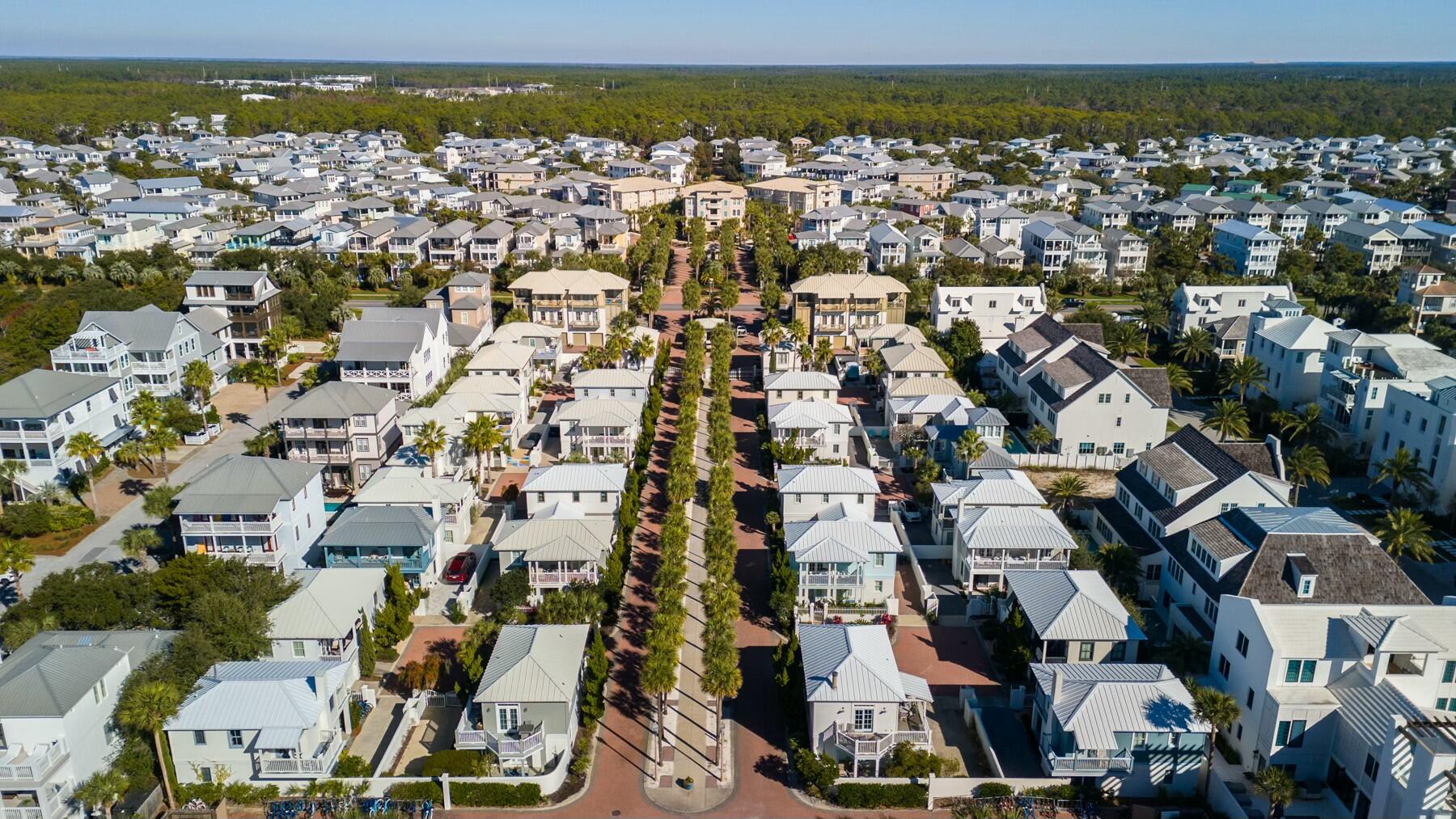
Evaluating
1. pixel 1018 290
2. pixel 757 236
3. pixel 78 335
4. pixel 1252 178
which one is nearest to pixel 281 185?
pixel 757 236

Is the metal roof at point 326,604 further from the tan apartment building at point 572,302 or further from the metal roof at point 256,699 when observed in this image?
the tan apartment building at point 572,302

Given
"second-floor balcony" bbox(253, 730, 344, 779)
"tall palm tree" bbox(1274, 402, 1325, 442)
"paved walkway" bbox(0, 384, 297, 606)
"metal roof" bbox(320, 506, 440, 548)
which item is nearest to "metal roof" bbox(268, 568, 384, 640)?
"metal roof" bbox(320, 506, 440, 548)

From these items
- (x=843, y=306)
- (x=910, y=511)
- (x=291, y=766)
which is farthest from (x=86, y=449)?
(x=843, y=306)

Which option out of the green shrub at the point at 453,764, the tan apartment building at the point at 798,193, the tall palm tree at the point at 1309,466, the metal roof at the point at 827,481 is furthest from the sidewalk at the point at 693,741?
the tan apartment building at the point at 798,193

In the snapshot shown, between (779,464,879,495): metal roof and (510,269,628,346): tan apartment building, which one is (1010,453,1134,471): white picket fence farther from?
(510,269,628,346): tan apartment building

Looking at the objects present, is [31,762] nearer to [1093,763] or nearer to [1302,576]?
[1093,763]

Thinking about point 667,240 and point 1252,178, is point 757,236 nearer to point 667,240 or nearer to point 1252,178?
point 667,240
